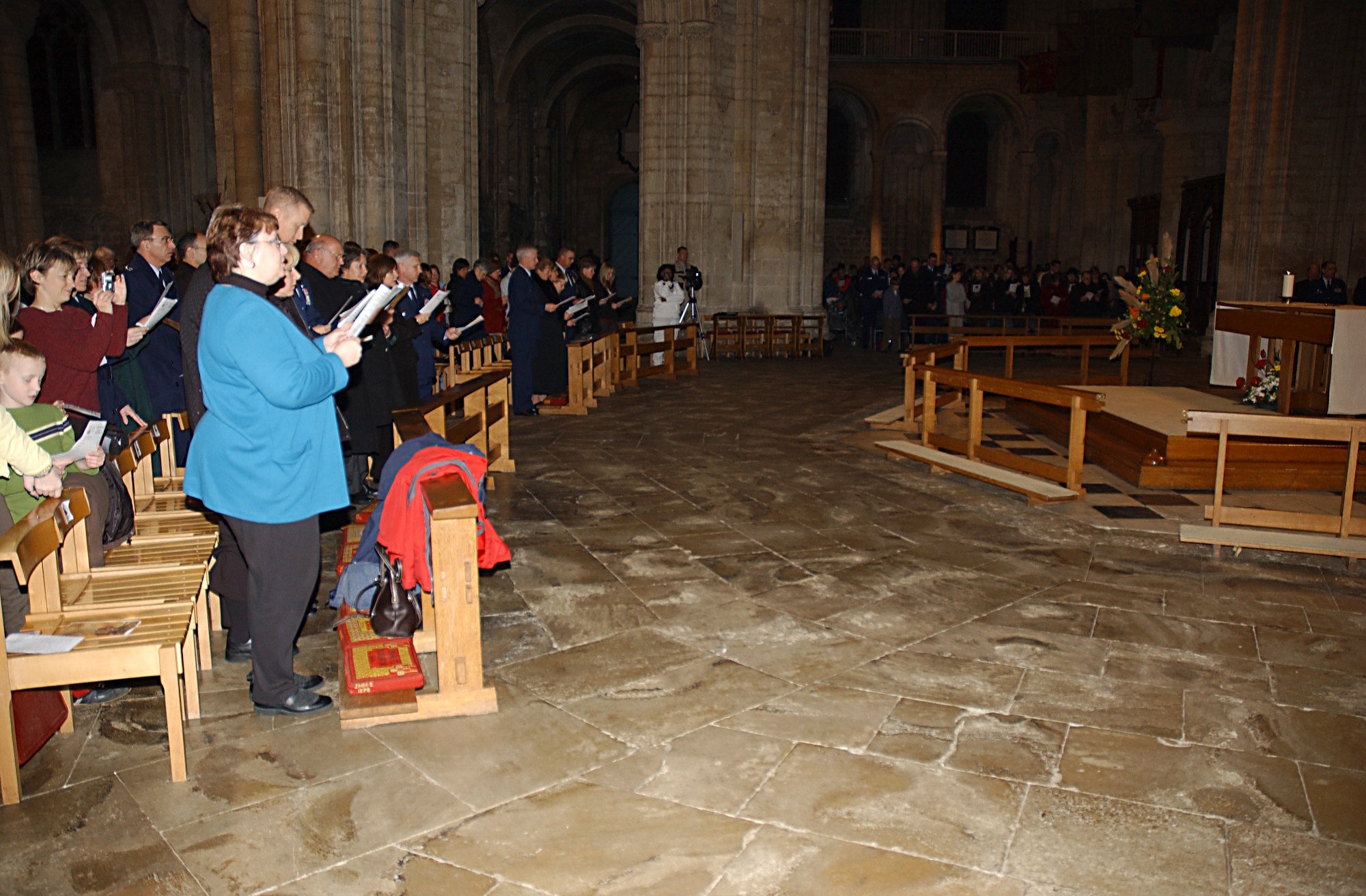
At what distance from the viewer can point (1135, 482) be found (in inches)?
314

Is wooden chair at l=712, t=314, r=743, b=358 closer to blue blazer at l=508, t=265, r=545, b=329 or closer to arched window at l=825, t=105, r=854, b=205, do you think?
blue blazer at l=508, t=265, r=545, b=329

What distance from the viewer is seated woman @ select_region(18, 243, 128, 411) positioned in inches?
186

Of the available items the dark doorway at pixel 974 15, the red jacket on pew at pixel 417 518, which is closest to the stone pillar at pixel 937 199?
the dark doorway at pixel 974 15

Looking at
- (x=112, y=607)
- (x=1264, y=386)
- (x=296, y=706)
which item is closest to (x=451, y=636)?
(x=296, y=706)

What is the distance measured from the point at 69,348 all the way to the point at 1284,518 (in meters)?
6.57

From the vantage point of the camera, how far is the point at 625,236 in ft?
115

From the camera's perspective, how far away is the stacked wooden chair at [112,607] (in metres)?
3.14

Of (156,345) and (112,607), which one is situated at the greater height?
(156,345)

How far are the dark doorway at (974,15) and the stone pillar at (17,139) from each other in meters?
23.9

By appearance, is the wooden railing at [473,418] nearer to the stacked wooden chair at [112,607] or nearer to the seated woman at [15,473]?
the stacked wooden chair at [112,607]

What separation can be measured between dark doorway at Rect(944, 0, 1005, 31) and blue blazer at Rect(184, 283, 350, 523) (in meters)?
31.7

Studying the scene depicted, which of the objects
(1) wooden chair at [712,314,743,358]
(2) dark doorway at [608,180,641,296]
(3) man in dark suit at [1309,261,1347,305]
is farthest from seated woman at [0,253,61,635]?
(2) dark doorway at [608,180,641,296]

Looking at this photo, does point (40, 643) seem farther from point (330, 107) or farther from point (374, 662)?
point (330, 107)

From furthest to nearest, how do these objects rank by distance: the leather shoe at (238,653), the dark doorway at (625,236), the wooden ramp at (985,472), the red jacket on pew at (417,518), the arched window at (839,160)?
1. the dark doorway at (625,236)
2. the arched window at (839,160)
3. the wooden ramp at (985,472)
4. the leather shoe at (238,653)
5. the red jacket on pew at (417,518)
